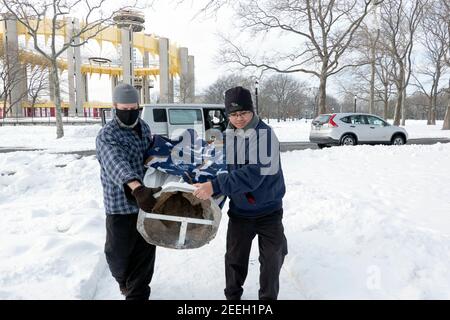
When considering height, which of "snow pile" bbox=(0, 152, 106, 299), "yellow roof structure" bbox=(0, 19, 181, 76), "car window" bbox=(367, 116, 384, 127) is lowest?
"snow pile" bbox=(0, 152, 106, 299)

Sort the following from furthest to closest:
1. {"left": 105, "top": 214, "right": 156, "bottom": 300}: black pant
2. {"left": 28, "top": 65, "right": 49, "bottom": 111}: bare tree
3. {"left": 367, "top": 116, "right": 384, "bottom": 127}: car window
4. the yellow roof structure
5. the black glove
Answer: {"left": 28, "top": 65, "right": 49, "bottom": 111}: bare tree → the yellow roof structure → {"left": 367, "top": 116, "right": 384, "bottom": 127}: car window → {"left": 105, "top": 214, "right": 156, "bottom": 300}: black pant → the black glove

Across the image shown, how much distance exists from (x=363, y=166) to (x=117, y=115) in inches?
297

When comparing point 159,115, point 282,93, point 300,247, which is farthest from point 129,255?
point 282,93

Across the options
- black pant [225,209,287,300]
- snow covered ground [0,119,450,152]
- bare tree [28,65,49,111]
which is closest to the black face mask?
black pant [225,209,287,300]

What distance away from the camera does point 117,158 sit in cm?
238

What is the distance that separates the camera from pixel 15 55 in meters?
34.4

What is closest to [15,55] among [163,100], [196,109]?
[163,100]

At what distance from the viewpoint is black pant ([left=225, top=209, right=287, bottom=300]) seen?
248cm

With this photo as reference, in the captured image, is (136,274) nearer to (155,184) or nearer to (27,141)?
(155,184)

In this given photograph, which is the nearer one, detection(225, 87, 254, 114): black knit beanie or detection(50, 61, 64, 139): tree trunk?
detection(225, 87, 254, 114): black knit beanie

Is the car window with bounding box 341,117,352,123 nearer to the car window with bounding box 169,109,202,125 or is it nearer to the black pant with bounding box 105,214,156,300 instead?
the car window with bounding box 169,109,202,125

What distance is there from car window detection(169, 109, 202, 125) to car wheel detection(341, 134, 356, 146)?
21.1 ft

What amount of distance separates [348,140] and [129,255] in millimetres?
12938

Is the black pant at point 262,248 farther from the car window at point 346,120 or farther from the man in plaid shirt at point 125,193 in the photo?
the car window at point 346,120
